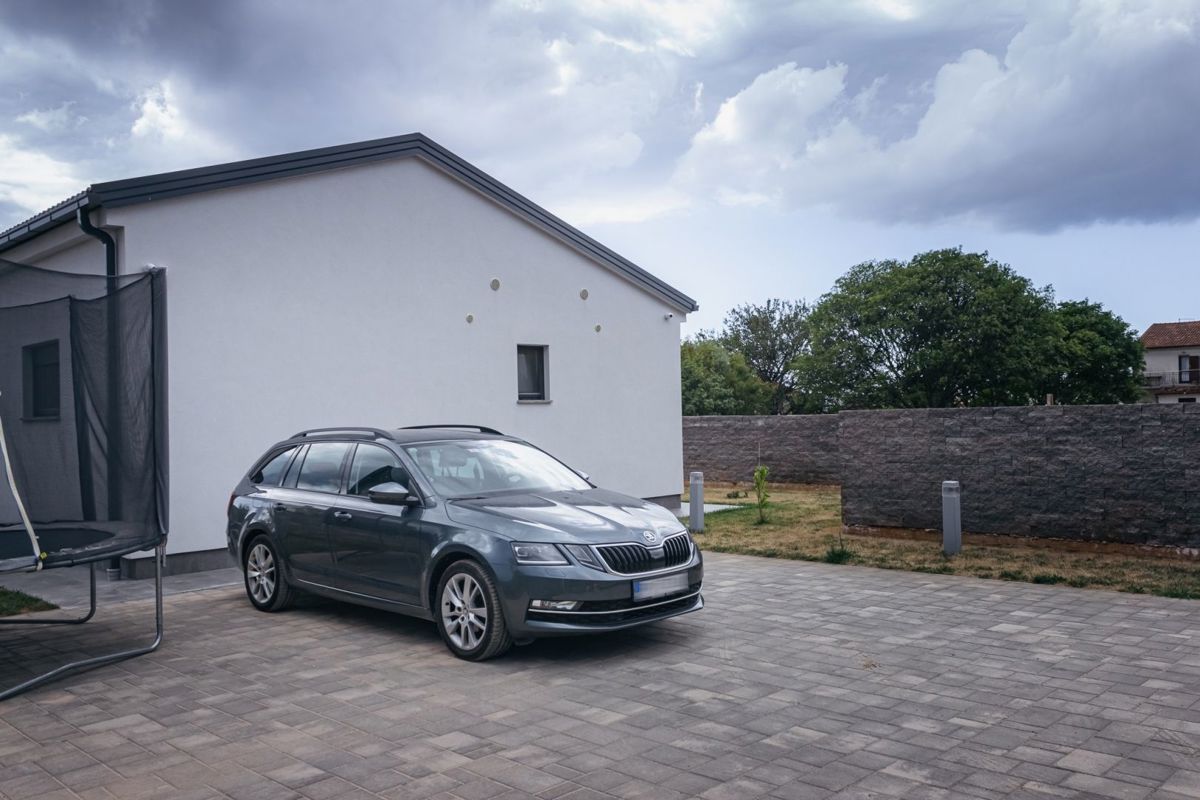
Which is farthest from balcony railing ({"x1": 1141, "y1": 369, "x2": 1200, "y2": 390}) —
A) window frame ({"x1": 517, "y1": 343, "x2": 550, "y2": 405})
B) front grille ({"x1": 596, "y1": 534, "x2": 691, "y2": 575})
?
front grille ({"x1": 596, "y1": 534, "x2": 691, "y2": 575})

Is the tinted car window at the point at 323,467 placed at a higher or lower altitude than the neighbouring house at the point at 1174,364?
lower

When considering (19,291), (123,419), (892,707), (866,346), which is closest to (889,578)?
(892,707)

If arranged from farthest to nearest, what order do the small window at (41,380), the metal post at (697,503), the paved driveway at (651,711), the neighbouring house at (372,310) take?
the metal post at (697,503), the neighbouring house at (372,310), the small window at (41,380), the paved driveway at (651,711)

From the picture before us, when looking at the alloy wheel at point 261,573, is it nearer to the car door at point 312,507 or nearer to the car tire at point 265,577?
the car tire at point 265,577

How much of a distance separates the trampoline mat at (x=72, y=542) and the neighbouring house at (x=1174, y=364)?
287 ft

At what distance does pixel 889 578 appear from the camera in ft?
32.8

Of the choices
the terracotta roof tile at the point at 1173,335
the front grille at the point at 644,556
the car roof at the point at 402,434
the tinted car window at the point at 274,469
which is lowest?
the front grille at the point at 644,556

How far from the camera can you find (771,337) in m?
73.2

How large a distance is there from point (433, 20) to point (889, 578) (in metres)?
9.99

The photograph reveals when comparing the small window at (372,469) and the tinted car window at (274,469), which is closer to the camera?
the small window at (372,469)

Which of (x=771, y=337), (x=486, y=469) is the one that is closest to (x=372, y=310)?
(x=486, y=469)

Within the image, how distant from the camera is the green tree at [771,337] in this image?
237 ft

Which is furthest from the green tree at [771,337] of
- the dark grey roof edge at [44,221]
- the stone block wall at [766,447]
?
the dark grey roof edge at [44,221]

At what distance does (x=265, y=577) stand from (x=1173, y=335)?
304ft
